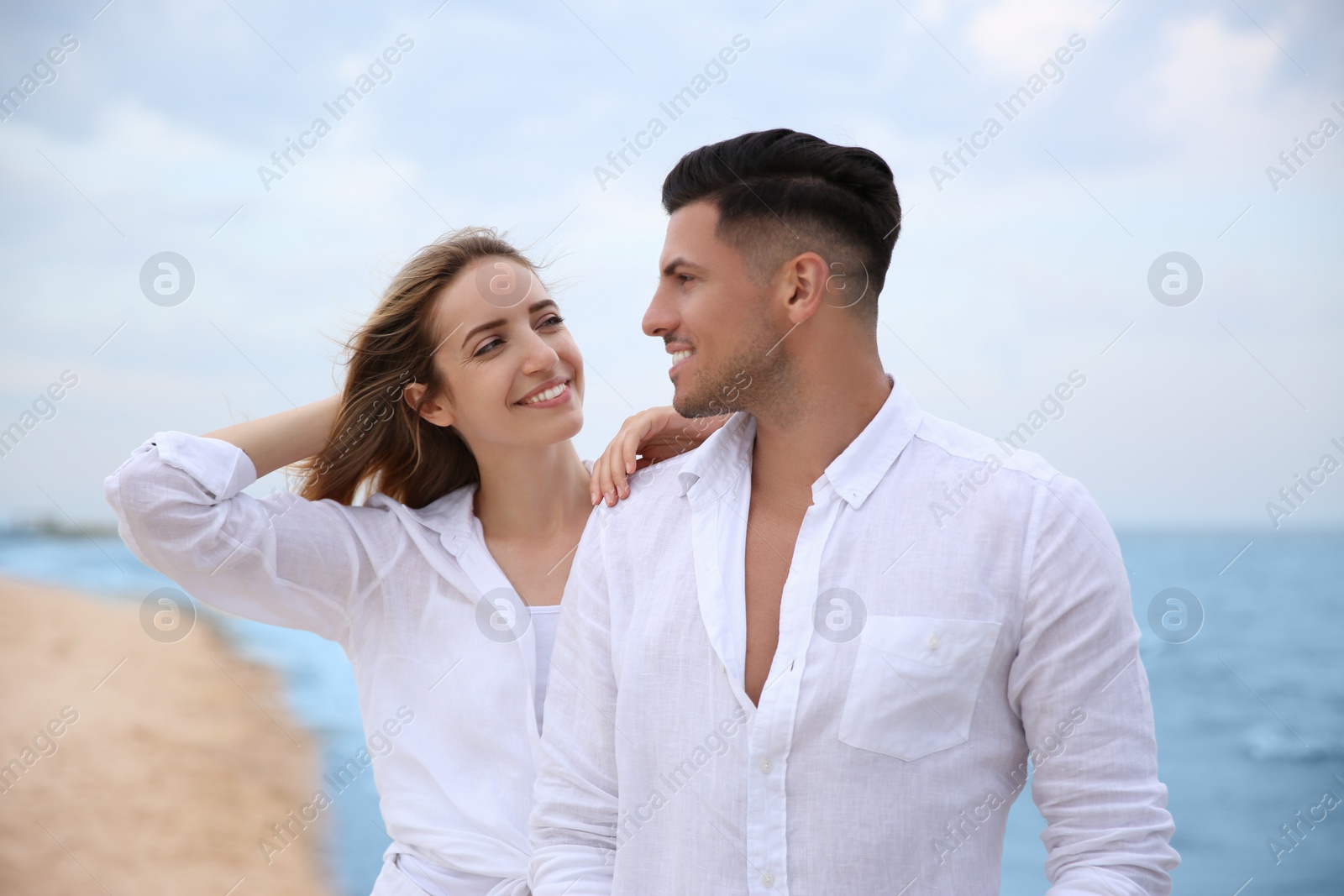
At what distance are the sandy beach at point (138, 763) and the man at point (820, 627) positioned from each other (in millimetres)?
8421

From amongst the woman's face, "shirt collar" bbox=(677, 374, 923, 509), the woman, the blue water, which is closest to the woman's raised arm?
the woman

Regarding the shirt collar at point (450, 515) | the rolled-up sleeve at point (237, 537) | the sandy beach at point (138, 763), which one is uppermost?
the shirt collar at point (450, 515)

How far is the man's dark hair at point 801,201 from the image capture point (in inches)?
73.6

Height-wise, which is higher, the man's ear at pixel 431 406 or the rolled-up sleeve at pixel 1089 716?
the rolled-up sleeve at pixel 1089 716

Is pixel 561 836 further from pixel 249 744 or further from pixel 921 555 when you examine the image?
pixel 249 744

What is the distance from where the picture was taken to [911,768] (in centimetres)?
160

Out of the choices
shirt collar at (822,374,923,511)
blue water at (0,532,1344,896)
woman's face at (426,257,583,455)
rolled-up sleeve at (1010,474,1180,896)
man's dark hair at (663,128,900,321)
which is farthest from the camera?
blue water at (0,532,1344,896)

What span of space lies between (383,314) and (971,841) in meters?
1.77

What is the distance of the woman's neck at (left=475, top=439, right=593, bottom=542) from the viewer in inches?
99.0

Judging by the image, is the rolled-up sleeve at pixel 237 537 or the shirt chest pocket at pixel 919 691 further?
the rolled-up sleeve at pixel 237 537

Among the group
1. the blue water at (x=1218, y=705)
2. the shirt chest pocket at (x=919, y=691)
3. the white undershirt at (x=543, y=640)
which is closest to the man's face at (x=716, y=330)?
the shirt chest pocket at (x=919, y=691)

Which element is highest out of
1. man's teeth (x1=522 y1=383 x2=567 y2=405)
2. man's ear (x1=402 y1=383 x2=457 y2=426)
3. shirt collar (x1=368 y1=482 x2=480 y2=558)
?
man's teeth (x1=522 y1=383 x2=567 y2=405)

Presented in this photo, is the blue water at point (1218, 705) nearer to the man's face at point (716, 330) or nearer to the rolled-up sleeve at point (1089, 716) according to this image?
the rolled-up sleeve at point (1089, 716)

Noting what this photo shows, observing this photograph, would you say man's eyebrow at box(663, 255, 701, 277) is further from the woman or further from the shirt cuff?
the shirt cuff
